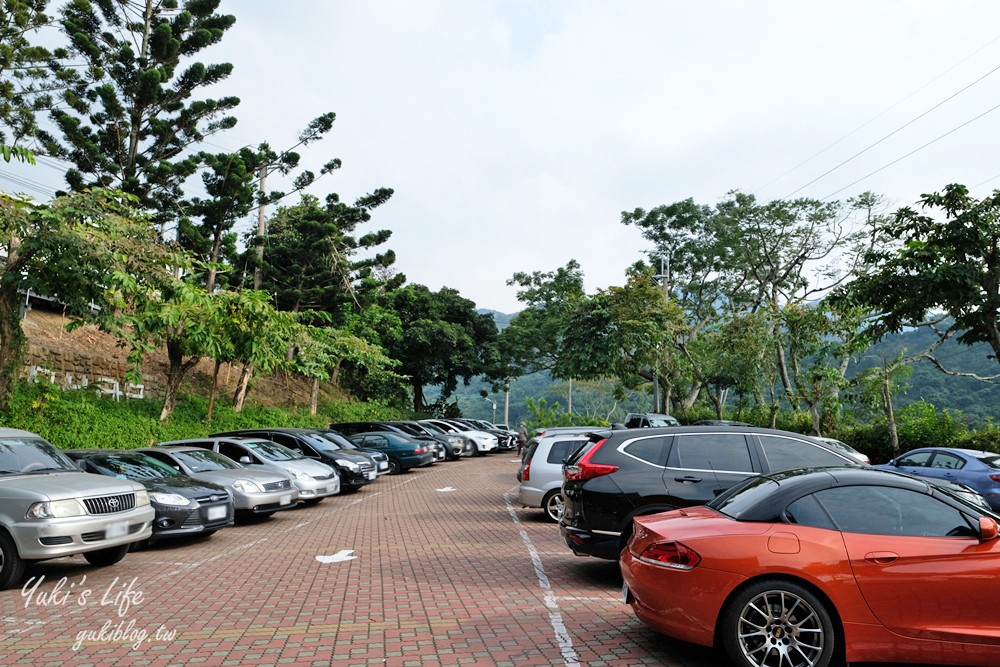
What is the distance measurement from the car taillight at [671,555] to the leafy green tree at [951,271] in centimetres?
986

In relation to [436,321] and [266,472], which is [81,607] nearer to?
[266,472]

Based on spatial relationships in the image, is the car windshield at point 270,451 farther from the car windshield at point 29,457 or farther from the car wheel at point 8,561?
the car wheel at point 8,561

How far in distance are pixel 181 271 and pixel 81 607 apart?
13.8 meters

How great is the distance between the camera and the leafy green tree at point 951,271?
1261cm

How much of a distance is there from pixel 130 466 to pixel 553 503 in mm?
6675

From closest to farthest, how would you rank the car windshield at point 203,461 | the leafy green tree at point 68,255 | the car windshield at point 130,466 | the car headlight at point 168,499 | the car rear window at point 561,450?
the car headlight at point 168,499, the car windshield at point 130,466, the car windshield at point 203,461, the car rear window at point 561,450, the leafy green tree at point 68,255

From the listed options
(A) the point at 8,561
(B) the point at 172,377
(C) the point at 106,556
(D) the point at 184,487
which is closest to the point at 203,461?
(D) the point at 184,487

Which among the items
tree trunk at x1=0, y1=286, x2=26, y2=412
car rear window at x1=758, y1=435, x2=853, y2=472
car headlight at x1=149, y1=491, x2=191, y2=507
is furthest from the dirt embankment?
car rear window at x1=758, y1=435, x2=853, y2=472

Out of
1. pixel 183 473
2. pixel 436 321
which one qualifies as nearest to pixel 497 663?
pixel 183 473

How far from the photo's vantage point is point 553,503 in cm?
1263

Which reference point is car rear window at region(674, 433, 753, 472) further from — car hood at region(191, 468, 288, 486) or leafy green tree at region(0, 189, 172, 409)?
leafy green tree at region(0, 189, 172, 409)

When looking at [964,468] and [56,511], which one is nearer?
[56,511]


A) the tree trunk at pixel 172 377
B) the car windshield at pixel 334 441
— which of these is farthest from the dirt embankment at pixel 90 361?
the car windshield at pixel 334 441

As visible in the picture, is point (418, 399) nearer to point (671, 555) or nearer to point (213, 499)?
point (213, 499)
